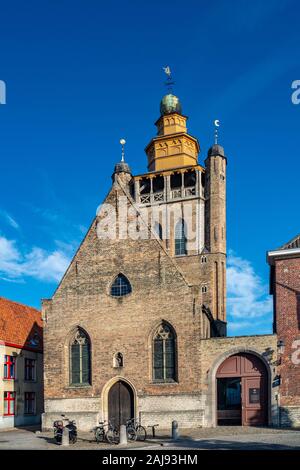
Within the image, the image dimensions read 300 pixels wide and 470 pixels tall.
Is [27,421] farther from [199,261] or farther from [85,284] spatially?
[199,261]

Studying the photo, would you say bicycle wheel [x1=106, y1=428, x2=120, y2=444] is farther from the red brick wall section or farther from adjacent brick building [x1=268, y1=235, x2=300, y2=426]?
the red brick wall section

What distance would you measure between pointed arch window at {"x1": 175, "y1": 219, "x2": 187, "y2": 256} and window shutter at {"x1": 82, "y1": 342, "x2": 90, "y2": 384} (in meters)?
16.2

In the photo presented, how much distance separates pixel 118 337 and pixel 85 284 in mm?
3321

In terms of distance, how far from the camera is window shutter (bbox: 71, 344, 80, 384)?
A: 3180cm

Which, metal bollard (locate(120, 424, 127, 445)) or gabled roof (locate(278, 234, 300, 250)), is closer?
metal bollard (locate(120, 424, 127, 445))

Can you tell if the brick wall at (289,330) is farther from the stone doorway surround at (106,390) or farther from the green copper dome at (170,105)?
the green copper dome at (170,105)

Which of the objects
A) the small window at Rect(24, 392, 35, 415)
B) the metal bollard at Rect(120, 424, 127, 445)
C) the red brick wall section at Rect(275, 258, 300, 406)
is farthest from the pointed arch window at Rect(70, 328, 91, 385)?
the red brick wall section at Rect(275, 258, 300, 406)

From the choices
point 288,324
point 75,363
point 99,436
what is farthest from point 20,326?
point 288,324

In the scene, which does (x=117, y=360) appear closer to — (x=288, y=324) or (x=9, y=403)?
(x=288, y=324)

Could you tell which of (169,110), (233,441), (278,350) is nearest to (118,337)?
(278,350)

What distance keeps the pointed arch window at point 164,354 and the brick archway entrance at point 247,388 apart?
7.26 feet

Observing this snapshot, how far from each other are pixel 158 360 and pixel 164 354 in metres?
0.42

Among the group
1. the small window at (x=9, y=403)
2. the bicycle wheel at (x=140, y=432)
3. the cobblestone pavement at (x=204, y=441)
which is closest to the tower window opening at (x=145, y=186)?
the small window at (x=9, y=403)

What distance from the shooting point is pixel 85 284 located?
32438 mm
